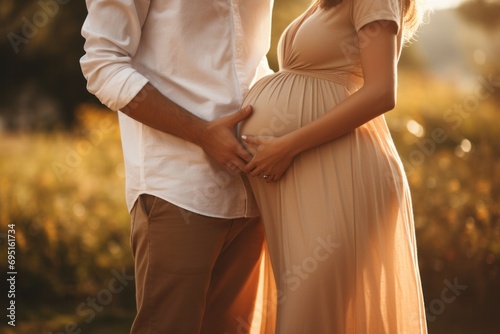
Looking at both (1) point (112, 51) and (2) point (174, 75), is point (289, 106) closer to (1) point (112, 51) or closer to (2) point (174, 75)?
(2) point (174, 75)

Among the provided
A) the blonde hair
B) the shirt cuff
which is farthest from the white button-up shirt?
the blonde hair

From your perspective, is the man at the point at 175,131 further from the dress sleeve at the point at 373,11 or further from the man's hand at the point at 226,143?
the dress sleeve at the point at 373,11

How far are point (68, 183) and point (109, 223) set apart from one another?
→ 0.58 m

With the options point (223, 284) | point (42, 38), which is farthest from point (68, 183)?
point (223, 284)

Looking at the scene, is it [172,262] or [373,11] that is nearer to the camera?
[373,11]

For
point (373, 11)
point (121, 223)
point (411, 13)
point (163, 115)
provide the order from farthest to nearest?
point (121, 223) < point (411, 13) < point (163, 115) < point (373, 11)

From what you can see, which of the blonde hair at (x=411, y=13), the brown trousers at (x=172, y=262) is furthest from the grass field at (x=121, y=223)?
the brown trousers at (x=172, y=262)

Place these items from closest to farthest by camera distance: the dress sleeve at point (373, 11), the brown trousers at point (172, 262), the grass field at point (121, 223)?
the dress sleeve at point (373, 11), the brown trousers at point (172, 262), the grass field at point (121, 223)

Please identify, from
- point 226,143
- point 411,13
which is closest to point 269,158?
point 226,143

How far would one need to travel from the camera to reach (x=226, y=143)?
2.11 meters

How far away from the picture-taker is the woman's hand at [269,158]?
6.77ft

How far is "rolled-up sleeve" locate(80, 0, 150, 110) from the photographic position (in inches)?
80.4

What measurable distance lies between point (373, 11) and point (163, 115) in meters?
0.69

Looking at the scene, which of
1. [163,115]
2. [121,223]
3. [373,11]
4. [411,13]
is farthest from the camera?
[121,223]
